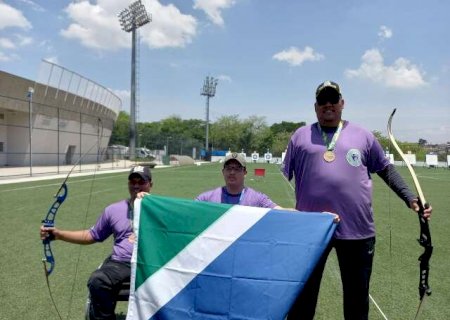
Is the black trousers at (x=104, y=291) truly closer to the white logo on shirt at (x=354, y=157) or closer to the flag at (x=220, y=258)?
the flag at (x=220, y=258)

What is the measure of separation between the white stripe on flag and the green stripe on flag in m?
0.04

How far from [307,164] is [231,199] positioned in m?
→ 0.81

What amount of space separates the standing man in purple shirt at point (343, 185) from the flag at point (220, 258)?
0.54 feet

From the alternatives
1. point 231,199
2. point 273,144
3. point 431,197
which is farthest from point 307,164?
point 273,144

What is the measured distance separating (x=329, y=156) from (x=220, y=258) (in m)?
1.03

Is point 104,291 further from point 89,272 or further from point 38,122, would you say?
point 38,122

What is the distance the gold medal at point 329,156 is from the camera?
2.98 meters

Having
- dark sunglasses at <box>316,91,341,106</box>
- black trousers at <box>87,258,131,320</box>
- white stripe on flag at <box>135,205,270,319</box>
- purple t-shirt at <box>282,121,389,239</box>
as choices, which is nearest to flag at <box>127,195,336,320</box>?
white stripe on flag at <box>135,205,270,319</box>

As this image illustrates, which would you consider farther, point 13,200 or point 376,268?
point 13,200

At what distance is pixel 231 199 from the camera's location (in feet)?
11.8

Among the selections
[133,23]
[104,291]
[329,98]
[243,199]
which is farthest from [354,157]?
[133,23]

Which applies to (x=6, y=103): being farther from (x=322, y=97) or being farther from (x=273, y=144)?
(x=273, y=144)

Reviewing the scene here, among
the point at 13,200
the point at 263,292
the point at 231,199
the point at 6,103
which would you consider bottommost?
the point at 13,200

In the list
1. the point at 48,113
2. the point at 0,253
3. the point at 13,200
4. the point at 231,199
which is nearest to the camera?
the point at 231,199
